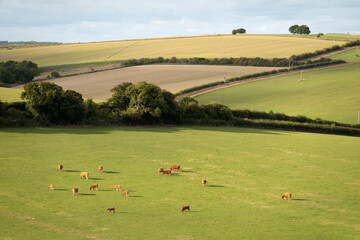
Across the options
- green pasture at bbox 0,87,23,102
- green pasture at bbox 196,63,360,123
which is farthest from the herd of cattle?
green pasture at bbox 196,63,360,123

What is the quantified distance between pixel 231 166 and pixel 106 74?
101m

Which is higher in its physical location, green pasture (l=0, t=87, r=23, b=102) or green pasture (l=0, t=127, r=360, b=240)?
green pasture (l=0, t=87, r=23, b=102)

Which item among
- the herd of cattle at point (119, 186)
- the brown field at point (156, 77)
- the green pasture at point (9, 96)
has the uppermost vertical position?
the brown field at point (156, 77)

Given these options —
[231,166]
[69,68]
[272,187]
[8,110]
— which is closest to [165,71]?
[69,68]

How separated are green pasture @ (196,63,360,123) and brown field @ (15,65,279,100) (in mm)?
11981

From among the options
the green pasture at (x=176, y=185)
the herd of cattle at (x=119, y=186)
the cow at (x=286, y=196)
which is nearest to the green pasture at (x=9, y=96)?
the green pasture at (x=176, y=185)

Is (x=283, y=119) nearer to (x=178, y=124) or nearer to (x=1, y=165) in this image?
(x=178, y=124)

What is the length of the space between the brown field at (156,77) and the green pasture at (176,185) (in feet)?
166

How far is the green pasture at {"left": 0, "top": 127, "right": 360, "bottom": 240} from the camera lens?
30922 mm

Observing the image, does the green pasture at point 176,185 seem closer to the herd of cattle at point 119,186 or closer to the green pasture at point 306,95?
the herd of cattle at point 119,186

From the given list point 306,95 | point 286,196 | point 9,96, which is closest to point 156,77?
point 306,95

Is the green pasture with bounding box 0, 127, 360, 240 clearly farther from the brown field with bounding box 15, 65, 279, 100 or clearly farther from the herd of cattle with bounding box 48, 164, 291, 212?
the brown field with bounding box 15, 65, 279, 100

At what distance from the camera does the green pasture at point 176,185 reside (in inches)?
1217

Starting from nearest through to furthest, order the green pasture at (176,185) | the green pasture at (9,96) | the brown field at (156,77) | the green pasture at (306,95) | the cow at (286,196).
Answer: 1. the green pasture at (176,185)
2. the cow at (286,196)
3. the green pasture at (9,96)
4. the green pasture at (306,95)
5. the brown field at (156,77)
